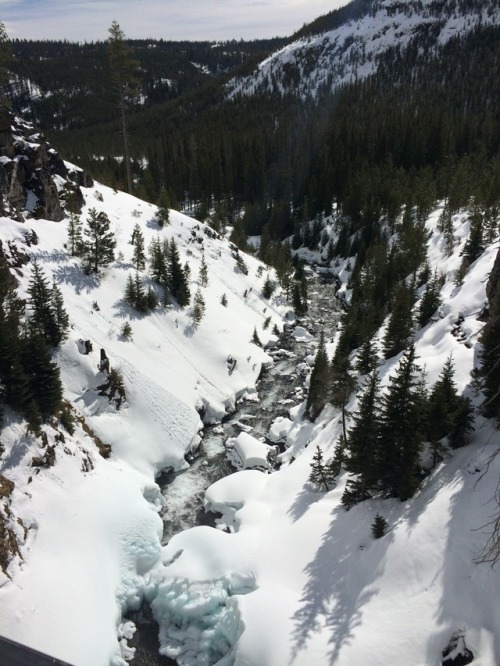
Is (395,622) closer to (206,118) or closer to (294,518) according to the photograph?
(294,518)

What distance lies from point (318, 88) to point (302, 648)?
182018 millimetres

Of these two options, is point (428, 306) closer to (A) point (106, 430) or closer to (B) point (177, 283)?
(B) point (177, 283)

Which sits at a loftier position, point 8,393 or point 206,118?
point 206,118

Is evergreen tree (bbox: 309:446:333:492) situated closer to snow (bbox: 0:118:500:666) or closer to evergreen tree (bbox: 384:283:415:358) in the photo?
snow (bbox: 0:118:500:666)

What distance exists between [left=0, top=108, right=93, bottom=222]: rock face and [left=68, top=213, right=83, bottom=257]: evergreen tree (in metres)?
1.00

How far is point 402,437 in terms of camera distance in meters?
17.2

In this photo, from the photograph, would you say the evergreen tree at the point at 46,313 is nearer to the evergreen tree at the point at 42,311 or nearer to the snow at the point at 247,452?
the evergreen tree at the point at 42,311

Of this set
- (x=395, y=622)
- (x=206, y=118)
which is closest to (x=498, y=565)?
(x=395, y=622)

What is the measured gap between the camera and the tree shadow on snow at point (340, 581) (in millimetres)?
14398

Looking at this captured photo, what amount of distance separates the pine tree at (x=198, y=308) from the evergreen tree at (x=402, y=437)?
777 inches

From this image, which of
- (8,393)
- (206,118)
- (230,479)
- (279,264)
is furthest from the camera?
(206,118)

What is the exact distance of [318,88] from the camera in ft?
529

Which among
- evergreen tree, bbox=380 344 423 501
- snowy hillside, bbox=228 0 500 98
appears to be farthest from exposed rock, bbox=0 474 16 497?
snowy hillside, bbox=228 0 500 98

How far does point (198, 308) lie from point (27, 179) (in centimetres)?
1669
